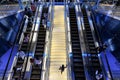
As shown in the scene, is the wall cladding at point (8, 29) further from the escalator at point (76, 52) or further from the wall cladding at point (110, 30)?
the wall cladding at point (110, 30)

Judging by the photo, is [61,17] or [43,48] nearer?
[43,48]

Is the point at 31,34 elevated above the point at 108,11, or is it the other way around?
the point at 108,11

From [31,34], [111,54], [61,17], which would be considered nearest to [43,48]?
[31,34]

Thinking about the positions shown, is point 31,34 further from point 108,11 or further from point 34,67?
point 108,11

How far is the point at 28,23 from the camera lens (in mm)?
18062

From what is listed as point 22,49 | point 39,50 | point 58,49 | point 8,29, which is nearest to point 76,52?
point 58,49

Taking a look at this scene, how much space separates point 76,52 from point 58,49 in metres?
1.23

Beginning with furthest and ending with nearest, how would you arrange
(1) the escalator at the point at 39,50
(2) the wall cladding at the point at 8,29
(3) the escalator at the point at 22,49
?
(2) the wall cladding at the point at 8,29, (1) the escalator at the point at 39,50, (3) the escalator at the point at 22,49

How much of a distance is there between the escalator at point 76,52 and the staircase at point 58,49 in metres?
0.64

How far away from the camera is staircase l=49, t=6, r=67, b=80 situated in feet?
46.6

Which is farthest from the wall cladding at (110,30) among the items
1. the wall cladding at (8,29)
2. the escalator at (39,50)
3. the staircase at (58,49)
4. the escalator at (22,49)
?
the wall cladding at (8,29)

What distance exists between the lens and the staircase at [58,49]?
46.6 feet

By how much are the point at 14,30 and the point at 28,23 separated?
2.13 m

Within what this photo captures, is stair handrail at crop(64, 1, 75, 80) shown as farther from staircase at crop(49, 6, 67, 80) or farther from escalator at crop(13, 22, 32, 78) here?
escalator at crop(13, 22, 32, 78)
